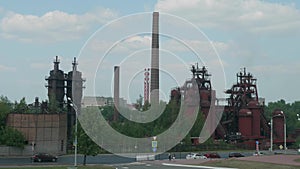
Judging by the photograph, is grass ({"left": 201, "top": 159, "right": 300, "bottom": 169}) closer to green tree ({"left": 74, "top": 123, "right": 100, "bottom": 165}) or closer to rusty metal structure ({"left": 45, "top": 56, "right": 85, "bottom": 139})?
green tree ({"left": 74, "top": 123, "right": 100, "bottom": 165})

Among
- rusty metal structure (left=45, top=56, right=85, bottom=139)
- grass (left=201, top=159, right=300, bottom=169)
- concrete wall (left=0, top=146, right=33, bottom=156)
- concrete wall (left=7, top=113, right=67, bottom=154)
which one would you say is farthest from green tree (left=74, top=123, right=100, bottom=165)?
rusty metal structure (left=45, top=56, right=85, bottom=139)

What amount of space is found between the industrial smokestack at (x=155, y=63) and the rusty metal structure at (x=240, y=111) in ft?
34.0

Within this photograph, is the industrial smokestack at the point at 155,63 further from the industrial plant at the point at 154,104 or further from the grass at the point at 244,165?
the grass at the point at 244,165

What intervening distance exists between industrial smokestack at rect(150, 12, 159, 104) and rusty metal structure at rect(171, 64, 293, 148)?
10.4 meters

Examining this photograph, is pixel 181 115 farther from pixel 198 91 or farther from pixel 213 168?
pixel 213 168

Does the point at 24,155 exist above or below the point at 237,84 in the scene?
below

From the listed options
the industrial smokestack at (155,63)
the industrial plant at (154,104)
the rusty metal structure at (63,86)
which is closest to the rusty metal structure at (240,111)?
the industrial plant at (154,104)

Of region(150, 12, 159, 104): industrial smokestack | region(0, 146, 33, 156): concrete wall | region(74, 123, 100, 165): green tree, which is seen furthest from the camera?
region(150, 12, 159, 104): industrial smokestack

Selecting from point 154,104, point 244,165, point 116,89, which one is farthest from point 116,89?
point 244,165

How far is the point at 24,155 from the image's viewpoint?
6819cm

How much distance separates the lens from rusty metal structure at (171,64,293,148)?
9612 cm

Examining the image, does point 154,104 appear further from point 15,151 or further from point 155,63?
point 15,151

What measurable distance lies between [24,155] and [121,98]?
3309 centimetres

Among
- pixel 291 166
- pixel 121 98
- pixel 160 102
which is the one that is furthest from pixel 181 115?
pixel 291 166
